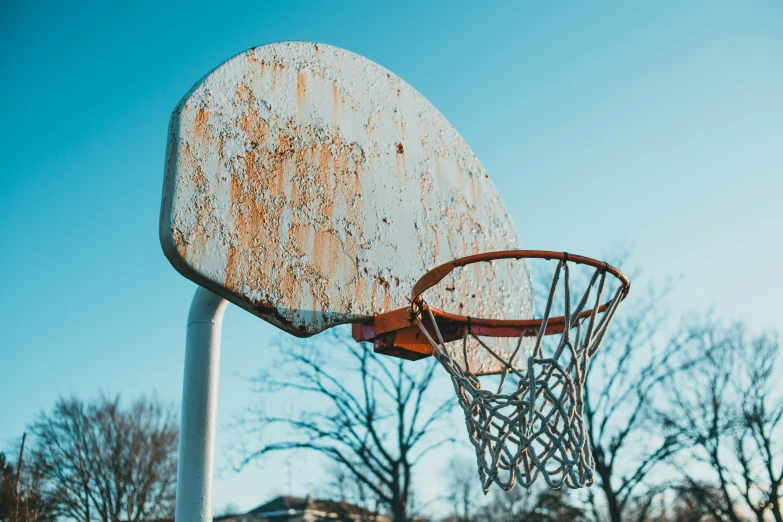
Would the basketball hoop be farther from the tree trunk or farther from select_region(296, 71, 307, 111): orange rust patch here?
the tree trunk

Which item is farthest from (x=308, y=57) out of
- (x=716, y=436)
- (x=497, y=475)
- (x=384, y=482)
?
(x=716, y=436)

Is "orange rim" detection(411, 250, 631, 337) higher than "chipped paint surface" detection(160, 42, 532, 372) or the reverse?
the reverse

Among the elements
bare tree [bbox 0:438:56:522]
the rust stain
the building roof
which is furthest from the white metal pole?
the building roof

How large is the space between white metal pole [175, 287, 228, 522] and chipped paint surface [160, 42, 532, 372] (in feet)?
1.60

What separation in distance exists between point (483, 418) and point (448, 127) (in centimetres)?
181

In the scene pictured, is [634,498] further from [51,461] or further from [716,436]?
[51,461]

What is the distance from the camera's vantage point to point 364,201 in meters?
2.98

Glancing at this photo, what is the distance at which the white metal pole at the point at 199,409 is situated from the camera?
2.53 m

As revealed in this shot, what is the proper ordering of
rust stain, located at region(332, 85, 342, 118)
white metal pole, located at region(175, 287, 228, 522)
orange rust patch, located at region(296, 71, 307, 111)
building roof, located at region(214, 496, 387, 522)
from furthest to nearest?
1. building roof, located at region(214, 496, 387, 522)
2. rust stain, located at region(332, 85, 342, 118)
3. orange rust patch, located at region(296, 71, 307, 111)
4. white metal pole, located at region(175, 287, 228, 522)

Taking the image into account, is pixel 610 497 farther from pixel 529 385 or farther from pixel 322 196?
pixel 322 196

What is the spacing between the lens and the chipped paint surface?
228cm

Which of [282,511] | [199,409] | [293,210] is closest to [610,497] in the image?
[199,409]

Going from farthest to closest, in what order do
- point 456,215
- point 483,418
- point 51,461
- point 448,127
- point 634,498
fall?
1. point 51,461
2. point 634,498
3. point 448,127
4. point 456,215
5. point 483,418

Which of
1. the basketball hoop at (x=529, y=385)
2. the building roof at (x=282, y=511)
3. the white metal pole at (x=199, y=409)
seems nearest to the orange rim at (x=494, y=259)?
the basketball hoop at (x=529, y=385)
